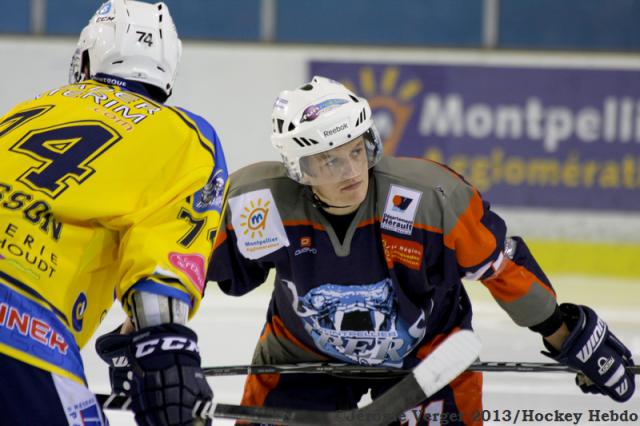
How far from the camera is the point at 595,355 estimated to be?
2.90 metres

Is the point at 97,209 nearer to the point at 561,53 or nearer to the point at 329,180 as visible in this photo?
the point at 329,180

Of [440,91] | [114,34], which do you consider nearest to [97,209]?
[114,34]

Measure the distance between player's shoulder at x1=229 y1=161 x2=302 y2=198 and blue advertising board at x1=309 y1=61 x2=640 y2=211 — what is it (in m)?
4.55

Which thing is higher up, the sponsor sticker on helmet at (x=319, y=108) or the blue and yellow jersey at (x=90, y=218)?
the blue and yellow jersey at (x=90, y=218)

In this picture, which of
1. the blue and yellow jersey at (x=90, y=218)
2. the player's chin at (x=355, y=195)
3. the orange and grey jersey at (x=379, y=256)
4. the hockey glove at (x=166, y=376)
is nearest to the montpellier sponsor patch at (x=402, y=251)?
the orange and grey jersey at (x=379, y=256)

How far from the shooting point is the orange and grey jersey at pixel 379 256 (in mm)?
2711

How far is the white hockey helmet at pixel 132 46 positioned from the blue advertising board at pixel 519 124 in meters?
5.23

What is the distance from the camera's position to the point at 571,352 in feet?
9.55

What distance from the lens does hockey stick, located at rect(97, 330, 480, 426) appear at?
198 cm

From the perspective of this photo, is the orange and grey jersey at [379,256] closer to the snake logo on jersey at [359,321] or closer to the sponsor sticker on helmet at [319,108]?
the snake logo on jersey at [359,321]

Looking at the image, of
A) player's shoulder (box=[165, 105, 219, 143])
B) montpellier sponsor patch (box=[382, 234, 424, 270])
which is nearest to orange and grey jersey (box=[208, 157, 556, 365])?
montpellier sponsor patch (box=[382, 234, 424, 270])

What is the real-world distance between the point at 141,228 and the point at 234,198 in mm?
1023

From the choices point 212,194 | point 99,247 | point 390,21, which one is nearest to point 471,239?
point 212,194

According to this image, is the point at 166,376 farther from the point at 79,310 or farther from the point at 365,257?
the point at 365,257
